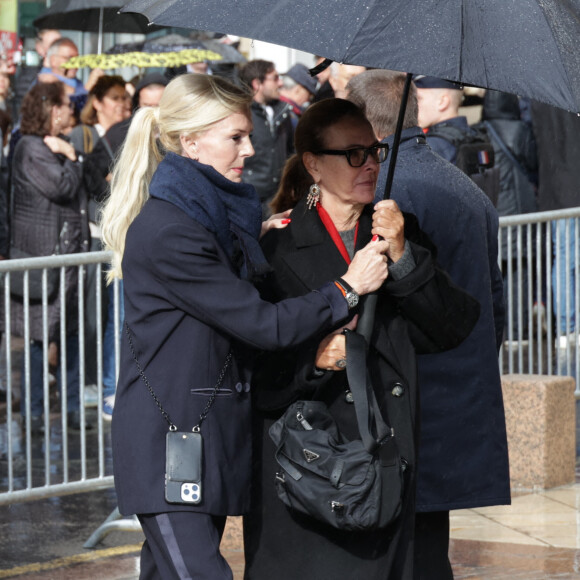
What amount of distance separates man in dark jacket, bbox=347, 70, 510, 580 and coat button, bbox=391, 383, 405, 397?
0.63 metres

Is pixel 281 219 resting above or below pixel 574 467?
above

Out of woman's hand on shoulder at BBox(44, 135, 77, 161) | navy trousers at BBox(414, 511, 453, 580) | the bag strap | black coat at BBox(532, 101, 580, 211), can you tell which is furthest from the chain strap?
black coat at BBox(532, 101, 580, 211)

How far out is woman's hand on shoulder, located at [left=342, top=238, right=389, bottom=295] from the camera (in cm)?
377

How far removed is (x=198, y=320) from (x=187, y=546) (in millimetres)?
621

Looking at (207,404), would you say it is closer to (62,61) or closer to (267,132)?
(267,132)

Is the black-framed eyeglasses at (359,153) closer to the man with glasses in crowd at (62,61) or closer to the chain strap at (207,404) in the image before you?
the chain strap at (207,404)

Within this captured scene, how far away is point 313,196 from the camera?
4078 mm

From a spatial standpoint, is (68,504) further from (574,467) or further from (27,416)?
(574,467)

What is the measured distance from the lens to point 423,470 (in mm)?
4504

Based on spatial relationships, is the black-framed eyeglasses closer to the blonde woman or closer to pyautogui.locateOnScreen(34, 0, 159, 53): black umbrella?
the blonde woman

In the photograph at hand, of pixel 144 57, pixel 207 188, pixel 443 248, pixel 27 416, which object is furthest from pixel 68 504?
pixel 144 57

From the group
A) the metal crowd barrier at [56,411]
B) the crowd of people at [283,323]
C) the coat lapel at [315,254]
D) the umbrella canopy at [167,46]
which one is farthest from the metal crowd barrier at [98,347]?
the umbrella canopy at [167,46]

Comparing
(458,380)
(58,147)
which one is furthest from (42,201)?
(458,380)

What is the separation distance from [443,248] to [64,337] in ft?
8.14
